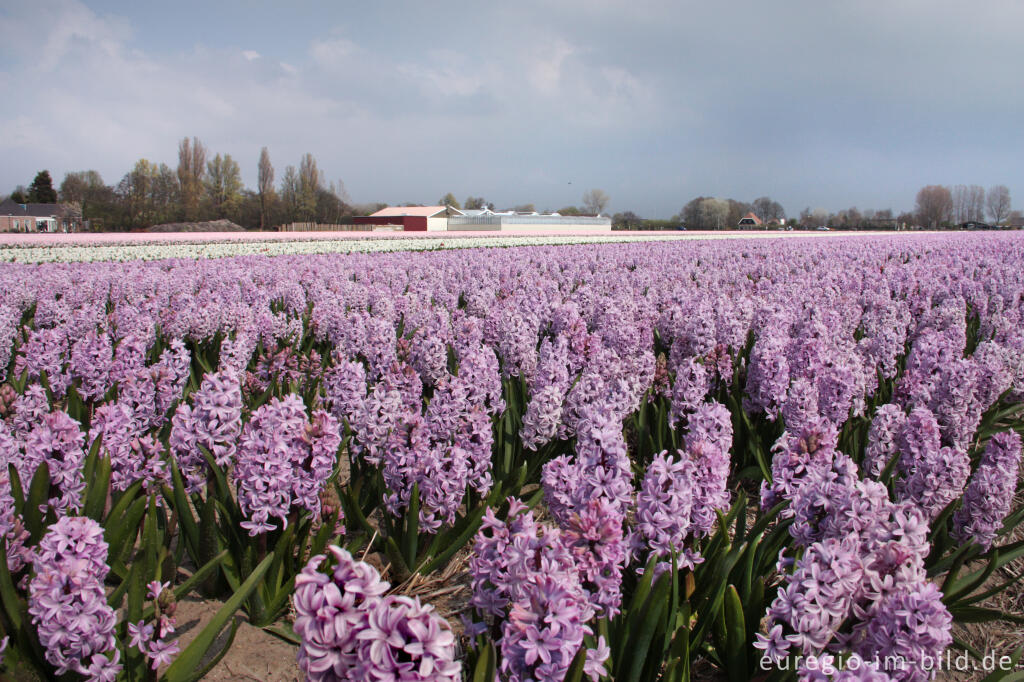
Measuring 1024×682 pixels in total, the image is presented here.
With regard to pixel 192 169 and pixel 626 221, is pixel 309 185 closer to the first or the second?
pixel 192 169

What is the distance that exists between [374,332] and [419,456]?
7.54 ft

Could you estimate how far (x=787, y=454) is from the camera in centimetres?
267

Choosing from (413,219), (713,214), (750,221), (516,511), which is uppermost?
(713,214)

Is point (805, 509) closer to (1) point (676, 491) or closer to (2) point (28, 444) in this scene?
(1) point (676, 491)

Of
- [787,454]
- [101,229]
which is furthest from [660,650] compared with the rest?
[101,229]

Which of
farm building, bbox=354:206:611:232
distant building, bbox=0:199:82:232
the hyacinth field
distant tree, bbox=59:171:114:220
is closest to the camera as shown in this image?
the hyacinth field

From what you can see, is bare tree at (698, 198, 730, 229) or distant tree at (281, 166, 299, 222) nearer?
distant tree at (281, 166, 299, 222)

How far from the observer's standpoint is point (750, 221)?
93750mm

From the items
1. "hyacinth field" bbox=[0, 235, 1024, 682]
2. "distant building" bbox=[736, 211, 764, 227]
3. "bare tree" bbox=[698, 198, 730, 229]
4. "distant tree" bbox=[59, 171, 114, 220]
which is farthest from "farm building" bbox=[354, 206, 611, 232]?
"hyacinth field" bbox=[0, 235, 1024, 682]

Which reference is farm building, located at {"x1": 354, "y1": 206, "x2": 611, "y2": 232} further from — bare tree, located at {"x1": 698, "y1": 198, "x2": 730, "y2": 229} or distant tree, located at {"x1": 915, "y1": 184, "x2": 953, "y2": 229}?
distant tree, located at {"x1": 915, "y1": 184, "x2": 953, "y2": 229}

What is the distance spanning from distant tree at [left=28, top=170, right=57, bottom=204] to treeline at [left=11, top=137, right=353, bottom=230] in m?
5.91

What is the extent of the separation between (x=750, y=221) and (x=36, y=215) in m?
101

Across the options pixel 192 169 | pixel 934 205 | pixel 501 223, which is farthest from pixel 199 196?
pixel 934 205

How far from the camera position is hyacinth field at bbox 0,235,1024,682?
1.60 meters
